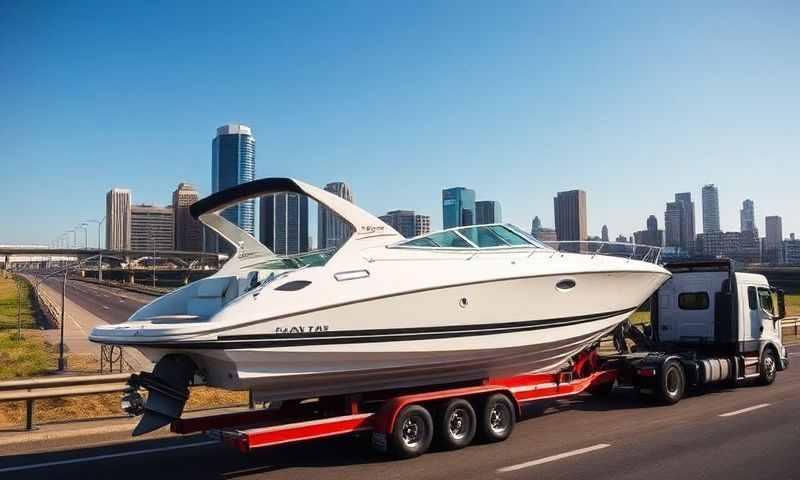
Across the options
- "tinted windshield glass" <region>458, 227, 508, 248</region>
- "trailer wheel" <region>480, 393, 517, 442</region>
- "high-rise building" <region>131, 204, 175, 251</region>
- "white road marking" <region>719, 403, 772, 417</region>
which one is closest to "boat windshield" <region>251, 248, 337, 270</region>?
"tinted windshield glass" <region>458, 227, 508, 248</region>

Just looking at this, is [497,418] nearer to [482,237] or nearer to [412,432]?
[412,432]

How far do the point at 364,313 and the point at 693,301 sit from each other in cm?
849

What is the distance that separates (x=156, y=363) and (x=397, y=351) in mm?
2820

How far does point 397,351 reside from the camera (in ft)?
23.9

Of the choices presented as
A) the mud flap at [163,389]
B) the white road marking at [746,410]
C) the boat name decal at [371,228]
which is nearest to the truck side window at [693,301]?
Answer: the white road marking at [746,410]

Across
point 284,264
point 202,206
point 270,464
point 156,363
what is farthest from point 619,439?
point 202,206

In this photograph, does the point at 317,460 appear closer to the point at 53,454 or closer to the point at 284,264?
the point at 284,264

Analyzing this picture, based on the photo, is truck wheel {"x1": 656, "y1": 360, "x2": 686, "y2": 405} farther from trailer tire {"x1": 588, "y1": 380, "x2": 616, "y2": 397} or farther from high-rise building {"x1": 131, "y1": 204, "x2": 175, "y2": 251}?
high-rise building {"x1": 131, "y1": 204, "x2": 175, "y2": 251}

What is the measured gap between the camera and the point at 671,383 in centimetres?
1066

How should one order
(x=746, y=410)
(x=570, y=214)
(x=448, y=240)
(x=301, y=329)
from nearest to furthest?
(x=301, y=329), (x=448, y=240), (x=746, y=410), (x=570, y=214)

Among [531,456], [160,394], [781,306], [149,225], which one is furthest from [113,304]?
[149,225]

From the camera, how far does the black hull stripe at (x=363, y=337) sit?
6.19 m

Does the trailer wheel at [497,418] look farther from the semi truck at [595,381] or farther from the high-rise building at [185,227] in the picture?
the high-rise building at [185,227]

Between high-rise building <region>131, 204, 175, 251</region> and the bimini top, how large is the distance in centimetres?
17535
